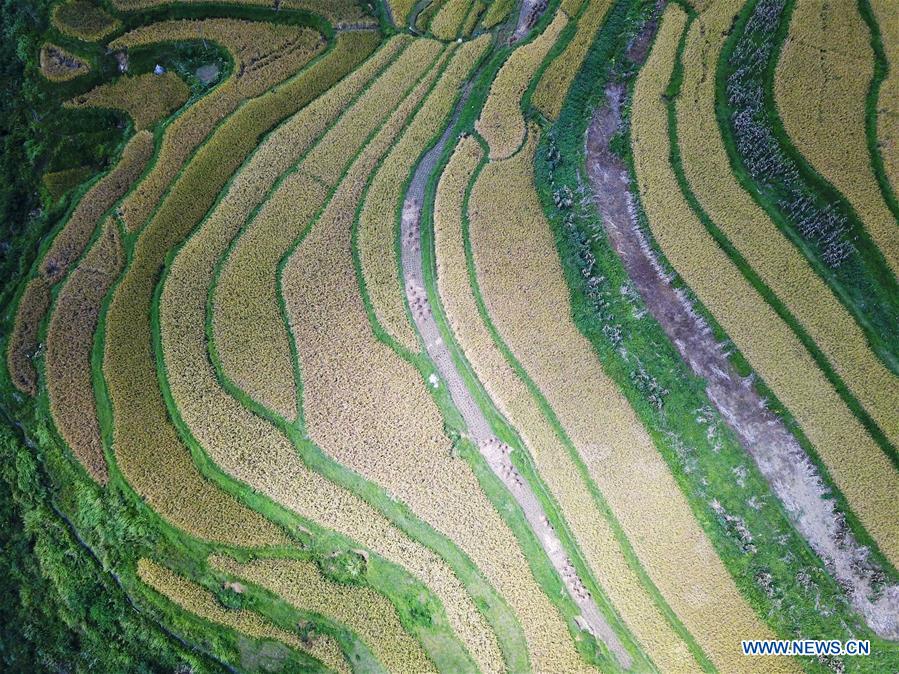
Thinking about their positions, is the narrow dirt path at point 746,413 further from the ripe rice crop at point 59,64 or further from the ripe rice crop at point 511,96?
the ripe rice crop at point 59,64

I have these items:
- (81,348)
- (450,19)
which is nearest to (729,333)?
(450,19)

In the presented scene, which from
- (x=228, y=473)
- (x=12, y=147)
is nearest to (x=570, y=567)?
(x=228, y=473)

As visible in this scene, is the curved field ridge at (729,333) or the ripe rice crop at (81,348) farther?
the ripe rice crop at (81,348)

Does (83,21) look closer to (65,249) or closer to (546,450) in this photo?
(65,249)

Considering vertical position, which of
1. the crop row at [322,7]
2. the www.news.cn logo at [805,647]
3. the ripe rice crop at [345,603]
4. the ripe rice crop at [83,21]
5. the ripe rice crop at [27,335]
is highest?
the ripe rice crop at [83,21]

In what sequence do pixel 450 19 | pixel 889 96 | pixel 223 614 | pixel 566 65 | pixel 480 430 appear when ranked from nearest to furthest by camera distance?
pixel 223 614 < pixel 480 430 < pixel 889 96 < pixel 566 65 < pixel 450 19

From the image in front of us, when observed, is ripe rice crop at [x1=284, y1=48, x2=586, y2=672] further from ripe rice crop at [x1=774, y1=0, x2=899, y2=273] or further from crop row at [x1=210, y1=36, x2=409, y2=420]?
ripe rice crop at [x1=774, y1=0, x2=899, y2=273]

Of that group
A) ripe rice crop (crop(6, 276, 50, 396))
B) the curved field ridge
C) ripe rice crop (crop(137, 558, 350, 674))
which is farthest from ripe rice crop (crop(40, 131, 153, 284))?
the curved field ridge

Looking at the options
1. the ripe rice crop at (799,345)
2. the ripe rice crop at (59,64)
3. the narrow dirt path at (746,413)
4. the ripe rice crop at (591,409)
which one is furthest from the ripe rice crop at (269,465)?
the ripe rice crop at (799,345)
